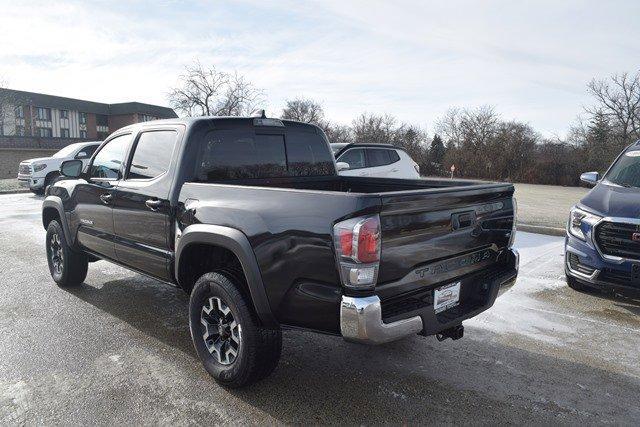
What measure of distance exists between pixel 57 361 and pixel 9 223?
8.42 meters

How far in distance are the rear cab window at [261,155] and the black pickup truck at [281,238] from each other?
1 cm

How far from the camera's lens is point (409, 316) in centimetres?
263

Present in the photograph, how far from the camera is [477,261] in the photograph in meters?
3.27

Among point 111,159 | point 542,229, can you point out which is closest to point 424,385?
point 111,159

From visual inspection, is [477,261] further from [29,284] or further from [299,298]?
[29,284]

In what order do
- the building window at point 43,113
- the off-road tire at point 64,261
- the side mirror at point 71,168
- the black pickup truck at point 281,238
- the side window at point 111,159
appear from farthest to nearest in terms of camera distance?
the building window at point 43,113
the off-road tire at point 64,261
the side mirror at point 71,168
the side window at point 111,159
the black pickup truck at point 281,238

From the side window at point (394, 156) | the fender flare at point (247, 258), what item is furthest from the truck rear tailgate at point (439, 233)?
the side window at point (394, 156)

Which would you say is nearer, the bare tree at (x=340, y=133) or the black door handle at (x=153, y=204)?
the black door handle at (x=153, y=204)

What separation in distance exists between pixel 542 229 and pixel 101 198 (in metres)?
8.29

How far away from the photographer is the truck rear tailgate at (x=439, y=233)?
8.44 ft

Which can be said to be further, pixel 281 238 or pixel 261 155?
pixel 261 155

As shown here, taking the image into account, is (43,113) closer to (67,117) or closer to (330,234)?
(67,117)

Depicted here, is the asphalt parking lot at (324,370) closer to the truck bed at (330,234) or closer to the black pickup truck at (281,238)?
the black pickup truck at (281,238)

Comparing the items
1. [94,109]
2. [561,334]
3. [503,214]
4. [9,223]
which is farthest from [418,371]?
[94,109]
